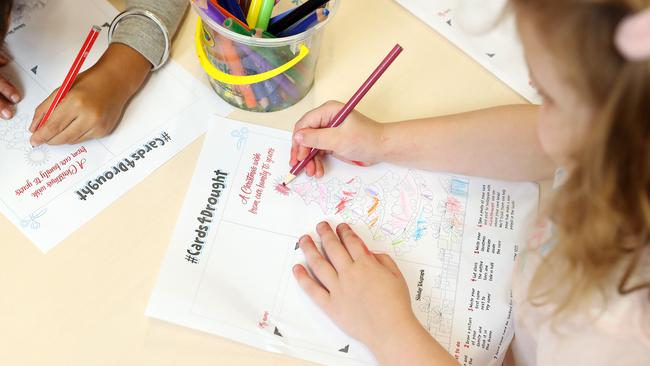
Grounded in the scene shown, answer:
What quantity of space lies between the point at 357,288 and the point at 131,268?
22 cm

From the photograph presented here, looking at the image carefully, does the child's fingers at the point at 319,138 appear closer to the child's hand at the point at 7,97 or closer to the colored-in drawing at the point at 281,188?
the colored-in drawing at the point at 281,188

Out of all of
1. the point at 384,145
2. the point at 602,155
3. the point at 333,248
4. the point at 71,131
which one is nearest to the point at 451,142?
the point at 384,145

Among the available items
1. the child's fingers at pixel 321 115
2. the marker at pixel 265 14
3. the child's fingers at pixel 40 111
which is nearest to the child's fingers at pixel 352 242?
the child's fingers at pixel 321 115

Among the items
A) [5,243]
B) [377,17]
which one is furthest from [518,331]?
[5,243]

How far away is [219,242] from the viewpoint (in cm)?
59

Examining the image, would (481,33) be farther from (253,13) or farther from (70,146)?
(70,146)

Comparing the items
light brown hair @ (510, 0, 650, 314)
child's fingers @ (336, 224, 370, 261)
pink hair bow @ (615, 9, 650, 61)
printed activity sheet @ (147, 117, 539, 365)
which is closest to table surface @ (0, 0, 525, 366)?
printed activity sheet @ (147, 117, 539, 365)

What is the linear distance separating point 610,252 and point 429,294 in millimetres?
201

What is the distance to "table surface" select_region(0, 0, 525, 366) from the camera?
1.78 feet

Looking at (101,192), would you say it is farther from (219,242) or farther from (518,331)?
(518,331)

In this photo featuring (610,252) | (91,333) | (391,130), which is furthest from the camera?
(391,130)

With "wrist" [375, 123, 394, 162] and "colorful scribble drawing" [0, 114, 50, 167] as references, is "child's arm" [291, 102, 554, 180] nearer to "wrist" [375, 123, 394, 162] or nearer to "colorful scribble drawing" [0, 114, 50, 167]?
"wrist" [375, 123, 394, 162]

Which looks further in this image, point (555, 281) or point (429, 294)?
point (429, 294)

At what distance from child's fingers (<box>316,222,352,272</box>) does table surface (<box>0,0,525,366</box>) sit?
0.33 feet
